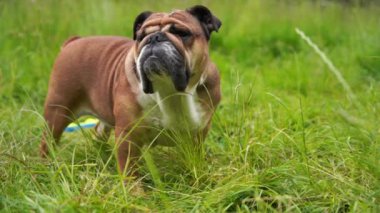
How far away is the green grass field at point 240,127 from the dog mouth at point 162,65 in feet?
1.27

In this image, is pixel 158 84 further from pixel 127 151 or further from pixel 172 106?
pixel 127 151

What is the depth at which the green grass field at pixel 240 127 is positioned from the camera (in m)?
2.94

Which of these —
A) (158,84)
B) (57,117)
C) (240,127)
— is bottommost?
(57,117)

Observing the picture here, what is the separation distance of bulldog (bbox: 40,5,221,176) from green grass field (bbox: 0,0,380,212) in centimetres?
16

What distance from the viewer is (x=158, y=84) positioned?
11.3 ft

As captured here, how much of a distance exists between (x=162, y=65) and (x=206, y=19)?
566mm

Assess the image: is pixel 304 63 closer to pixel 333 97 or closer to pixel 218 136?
pixel 333 97

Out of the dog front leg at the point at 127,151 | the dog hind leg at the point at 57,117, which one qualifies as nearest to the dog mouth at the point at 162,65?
the dog front leg at the point at 127,151

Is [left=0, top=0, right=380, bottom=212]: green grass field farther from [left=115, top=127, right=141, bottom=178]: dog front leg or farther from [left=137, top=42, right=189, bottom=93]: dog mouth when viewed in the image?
[left=137, top=42, right=189, bottom=93]: dog mouth

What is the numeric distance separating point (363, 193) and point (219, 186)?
0.74m

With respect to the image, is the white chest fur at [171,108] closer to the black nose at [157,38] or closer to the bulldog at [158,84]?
the bulldog at [158,84]

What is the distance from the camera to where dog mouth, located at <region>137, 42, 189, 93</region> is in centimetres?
323

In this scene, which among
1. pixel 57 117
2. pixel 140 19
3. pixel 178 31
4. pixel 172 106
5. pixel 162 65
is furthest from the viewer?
Answer: pixel 57 117

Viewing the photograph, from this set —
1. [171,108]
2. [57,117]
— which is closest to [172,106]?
[171,108]
